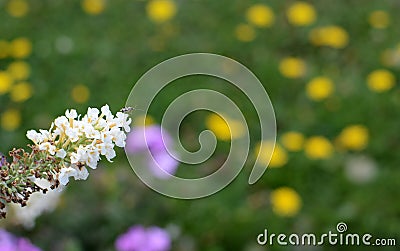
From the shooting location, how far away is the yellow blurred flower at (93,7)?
8.52 ft

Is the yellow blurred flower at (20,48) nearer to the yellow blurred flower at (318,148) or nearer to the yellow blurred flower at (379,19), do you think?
the yellow blurred flower at (318,148)

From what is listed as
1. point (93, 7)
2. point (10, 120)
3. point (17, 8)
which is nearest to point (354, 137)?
point (10, 120)

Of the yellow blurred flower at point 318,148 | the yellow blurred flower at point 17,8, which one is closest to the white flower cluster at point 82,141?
the yellow blurred flower at point 318,148

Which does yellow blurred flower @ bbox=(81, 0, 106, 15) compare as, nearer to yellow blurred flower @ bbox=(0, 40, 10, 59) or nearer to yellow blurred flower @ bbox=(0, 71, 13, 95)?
yellow blurred flower @ bbox=(0, 40, 10, 59)

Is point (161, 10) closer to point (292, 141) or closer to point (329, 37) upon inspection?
point (329, 37)

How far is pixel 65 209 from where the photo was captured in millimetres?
1583

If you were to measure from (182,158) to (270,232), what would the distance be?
1.04 ft

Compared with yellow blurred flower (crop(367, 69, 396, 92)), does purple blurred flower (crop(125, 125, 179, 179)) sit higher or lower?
lower

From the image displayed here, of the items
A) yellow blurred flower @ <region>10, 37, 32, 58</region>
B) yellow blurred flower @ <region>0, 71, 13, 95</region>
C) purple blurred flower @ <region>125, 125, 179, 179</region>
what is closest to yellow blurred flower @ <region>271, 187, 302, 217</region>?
purple blurred flower @ <region>125, 125, 179, 179</region>

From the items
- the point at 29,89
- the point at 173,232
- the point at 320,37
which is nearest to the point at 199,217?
the point at 173,232

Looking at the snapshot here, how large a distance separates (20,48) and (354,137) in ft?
3.70

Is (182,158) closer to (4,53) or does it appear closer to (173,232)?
(173,232)

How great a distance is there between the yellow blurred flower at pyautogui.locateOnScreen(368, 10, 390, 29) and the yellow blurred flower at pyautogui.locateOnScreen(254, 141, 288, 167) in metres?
0.79

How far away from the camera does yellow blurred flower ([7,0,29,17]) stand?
2.59m
